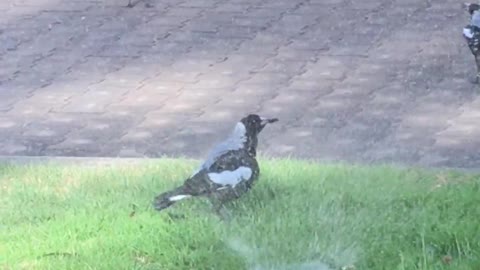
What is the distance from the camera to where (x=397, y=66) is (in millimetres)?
8211

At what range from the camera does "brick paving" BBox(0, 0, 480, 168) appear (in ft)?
22.1

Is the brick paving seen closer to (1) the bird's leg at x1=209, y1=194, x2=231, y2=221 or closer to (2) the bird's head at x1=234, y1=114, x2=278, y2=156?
(2) the bird's head at x1=234, y1=114, x2=278, y2=156

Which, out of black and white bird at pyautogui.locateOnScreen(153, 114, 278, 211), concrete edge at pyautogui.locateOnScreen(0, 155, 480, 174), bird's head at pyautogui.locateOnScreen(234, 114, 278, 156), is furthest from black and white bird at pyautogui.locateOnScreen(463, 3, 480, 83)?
black and white bird at pyautogui.locateOnScreen(153, 114, 278, 211)

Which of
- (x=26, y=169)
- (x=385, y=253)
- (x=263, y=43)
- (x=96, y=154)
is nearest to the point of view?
(x=385, y=253)

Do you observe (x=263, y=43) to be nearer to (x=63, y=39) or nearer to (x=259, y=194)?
(x=63, y=39)

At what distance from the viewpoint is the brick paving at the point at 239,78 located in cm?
674

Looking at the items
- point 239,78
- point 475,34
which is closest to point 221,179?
point 475,34

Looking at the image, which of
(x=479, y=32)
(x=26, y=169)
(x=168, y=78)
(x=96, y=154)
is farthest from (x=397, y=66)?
(x=26, y=169)

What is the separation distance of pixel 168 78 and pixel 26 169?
7.66ft

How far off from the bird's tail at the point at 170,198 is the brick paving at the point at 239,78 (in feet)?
4.80

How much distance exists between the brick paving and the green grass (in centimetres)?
81

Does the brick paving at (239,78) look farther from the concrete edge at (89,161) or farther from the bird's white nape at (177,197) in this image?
the bird's white nape at (177,197)

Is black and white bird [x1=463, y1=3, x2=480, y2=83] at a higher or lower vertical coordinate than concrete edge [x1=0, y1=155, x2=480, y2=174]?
higher

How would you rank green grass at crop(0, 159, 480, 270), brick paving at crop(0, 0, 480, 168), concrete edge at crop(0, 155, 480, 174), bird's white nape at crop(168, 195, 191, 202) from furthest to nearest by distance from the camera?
brick paving at crop(0, 0, 480, 168), concrete edge at crop(0, 155, 480, 174), bird's white nape at crop(168, 195, 191, 202), green grass at crop(0, 159, 480, 270)
